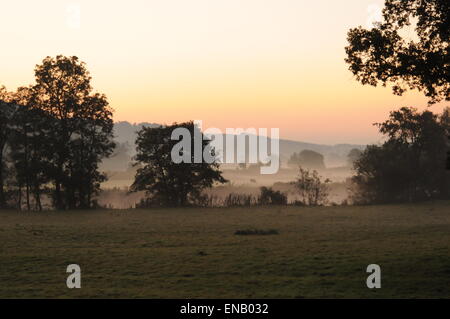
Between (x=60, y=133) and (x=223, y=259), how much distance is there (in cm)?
4311

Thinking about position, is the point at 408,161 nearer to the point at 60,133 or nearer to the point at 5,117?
the point at 60,133

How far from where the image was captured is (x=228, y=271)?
21.3 meters

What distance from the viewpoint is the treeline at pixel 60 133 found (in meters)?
59.5

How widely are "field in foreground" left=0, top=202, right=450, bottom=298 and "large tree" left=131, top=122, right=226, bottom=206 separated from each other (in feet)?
71.1

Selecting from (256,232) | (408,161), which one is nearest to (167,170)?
(256,232)

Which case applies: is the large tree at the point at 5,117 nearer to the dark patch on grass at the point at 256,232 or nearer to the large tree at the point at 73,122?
the large tree at the point at 73,122

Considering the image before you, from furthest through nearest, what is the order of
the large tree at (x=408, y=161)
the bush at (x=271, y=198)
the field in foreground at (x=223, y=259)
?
the large tree at (x=408, y=161) < the bush at (x=271, y=198) < the field in foreground at (x=223, y=259)

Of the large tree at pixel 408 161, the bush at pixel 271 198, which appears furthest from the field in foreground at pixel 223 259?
the large tree at pixel 408 161

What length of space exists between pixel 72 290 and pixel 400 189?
65298 millimetres

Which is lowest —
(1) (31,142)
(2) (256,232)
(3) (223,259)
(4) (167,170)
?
(3) (223,259)

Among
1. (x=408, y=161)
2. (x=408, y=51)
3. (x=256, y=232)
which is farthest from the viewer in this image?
(x=408, y=161)

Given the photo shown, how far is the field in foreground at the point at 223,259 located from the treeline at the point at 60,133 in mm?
16553

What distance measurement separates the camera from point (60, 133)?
60.3 meters
